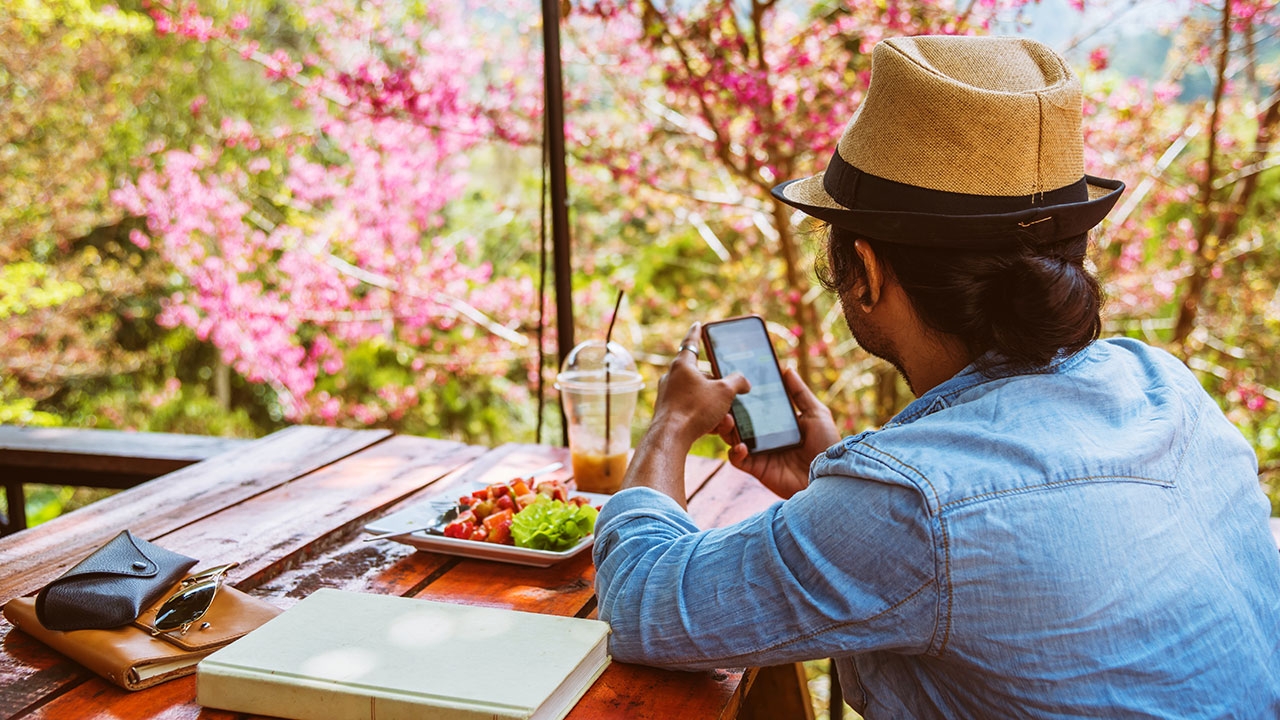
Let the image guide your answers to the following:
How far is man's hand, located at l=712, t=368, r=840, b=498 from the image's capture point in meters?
1.64

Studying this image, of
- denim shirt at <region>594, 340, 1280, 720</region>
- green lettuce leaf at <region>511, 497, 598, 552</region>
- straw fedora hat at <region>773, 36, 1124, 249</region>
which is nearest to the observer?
denim shirt at <region>594, 340, 1280, 720</region>

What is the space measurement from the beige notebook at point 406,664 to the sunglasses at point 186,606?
99 millimetres

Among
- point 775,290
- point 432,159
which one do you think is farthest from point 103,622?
point 432,159

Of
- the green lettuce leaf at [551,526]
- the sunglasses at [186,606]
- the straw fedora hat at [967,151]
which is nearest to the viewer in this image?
the straw fedora hat at [967,151]

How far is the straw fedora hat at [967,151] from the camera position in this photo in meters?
1.05

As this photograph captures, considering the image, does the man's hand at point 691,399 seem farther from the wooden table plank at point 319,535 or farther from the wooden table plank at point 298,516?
the wooden table plank at point 298,516

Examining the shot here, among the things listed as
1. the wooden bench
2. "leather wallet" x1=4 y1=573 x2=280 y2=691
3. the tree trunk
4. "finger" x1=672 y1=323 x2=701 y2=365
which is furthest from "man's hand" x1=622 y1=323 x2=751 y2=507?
the tree trunk

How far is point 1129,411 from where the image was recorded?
1.05 metres

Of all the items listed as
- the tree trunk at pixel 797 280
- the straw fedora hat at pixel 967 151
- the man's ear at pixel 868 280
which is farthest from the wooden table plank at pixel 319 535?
the tree trunk at pixel 797 280

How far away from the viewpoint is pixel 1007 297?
42.1 inches

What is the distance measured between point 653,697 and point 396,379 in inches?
205

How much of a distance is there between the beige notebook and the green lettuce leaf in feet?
0.84

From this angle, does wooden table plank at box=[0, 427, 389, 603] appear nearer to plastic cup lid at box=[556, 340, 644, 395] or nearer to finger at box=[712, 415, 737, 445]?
plastic cup lid at box=[556, 340, 644, 395]

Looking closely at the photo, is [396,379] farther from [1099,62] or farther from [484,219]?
[1099,62]
